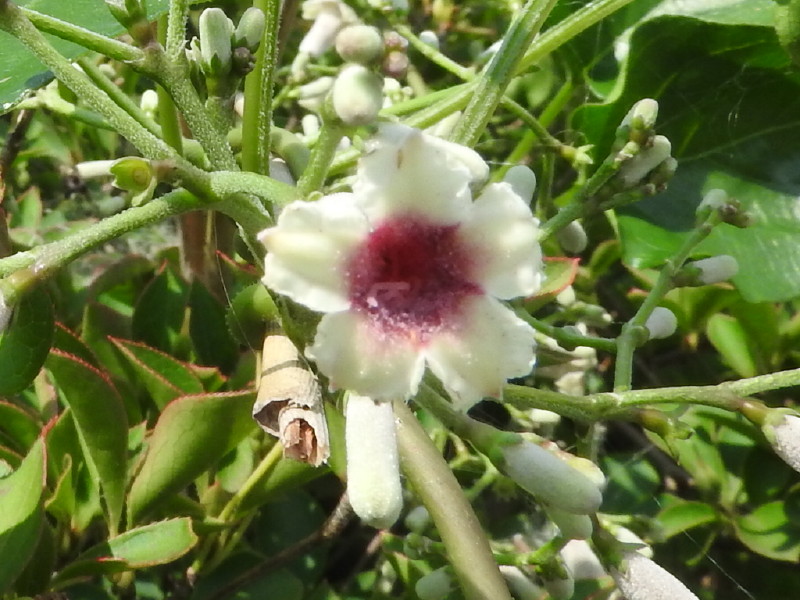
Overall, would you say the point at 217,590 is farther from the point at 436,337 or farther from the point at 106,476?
the point at 436,337

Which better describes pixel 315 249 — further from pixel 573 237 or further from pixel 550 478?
pixel 573 237

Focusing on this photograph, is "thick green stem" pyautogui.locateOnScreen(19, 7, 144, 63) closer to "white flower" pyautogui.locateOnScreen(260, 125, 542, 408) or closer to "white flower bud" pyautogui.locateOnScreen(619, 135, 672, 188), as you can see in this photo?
"white flower" pyautogui.locateOnScreen(260, 125, 542, 408)

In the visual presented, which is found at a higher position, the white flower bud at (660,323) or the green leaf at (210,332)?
the white flower bud at (660,323)

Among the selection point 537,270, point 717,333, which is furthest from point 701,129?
point 537,270

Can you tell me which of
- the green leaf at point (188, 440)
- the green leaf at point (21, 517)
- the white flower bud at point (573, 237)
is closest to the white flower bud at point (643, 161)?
the white flower bud at point (573, 237)

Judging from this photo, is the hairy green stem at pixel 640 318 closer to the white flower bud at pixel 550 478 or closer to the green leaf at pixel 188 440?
the white flower bud at pixel 550 478
